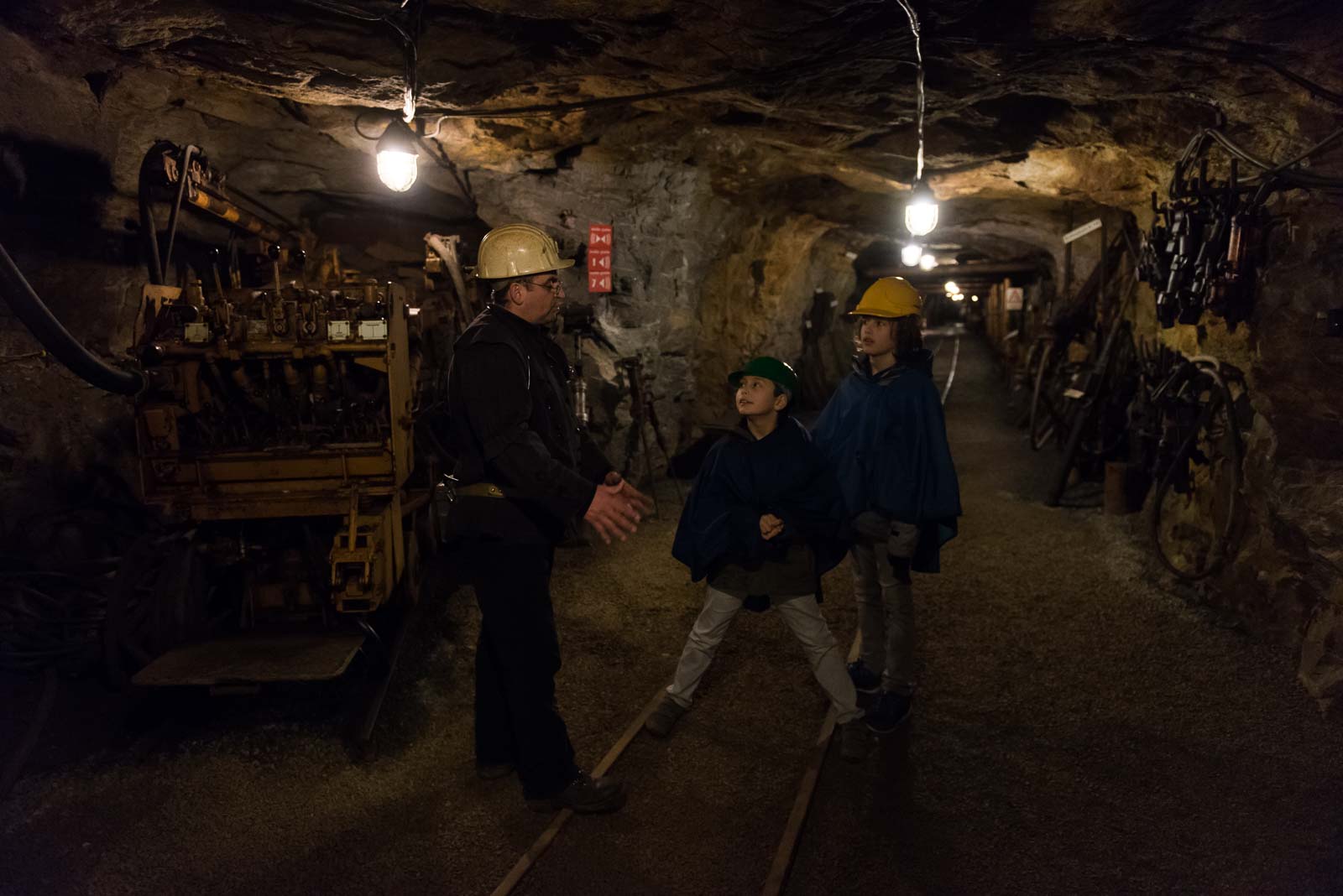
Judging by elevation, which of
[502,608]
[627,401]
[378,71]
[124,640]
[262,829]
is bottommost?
[262,829]

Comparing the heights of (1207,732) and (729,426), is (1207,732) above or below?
below

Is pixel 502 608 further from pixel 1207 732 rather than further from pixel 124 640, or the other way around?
pixel 1207 732

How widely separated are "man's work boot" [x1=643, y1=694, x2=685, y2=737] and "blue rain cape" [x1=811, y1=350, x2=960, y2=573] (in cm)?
129

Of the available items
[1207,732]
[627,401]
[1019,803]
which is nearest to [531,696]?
[1019,803]

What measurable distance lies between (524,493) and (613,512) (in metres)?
0.34

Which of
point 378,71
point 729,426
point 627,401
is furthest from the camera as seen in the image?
point 627,401

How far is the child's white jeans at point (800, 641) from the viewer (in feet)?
12.1

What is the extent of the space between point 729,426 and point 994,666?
245 cm

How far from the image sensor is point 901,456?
377cm

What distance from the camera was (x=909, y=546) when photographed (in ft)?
12.2

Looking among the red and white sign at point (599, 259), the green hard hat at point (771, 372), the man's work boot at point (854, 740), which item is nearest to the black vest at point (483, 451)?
the green hard hat at point (771, 372)

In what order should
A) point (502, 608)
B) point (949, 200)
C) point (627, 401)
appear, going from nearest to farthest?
point (502, 608) < point (627, 401) < point (949, 200)

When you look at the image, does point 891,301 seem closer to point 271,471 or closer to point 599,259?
point 271,471

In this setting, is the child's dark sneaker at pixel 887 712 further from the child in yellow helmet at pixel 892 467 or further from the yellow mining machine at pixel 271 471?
the yellow mining machine at pixel 271 471
